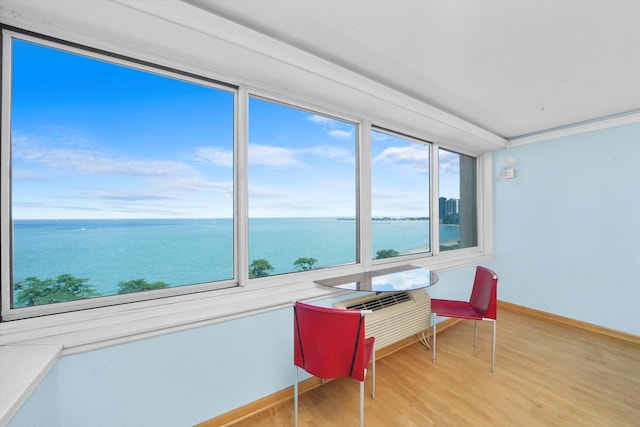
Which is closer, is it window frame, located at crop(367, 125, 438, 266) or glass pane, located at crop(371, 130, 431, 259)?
window frame, located at crop(367, 125, 438, 266)

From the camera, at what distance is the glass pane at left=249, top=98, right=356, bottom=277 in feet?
6.57

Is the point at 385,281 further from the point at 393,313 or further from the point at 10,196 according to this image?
the point at 10,196

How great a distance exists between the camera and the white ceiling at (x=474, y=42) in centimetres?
134

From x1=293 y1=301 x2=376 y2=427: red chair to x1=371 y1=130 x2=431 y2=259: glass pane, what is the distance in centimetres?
135

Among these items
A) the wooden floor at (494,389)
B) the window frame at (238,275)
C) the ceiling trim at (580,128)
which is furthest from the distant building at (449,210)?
the wooden floor at (494,389)

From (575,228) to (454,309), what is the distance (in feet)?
6.78

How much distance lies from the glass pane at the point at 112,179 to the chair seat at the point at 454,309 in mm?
2043

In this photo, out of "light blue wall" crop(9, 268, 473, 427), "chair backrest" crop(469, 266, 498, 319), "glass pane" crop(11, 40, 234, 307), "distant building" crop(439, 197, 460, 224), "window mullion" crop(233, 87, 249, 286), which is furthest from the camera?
"distant building" crop(439, 197, 460, 224)

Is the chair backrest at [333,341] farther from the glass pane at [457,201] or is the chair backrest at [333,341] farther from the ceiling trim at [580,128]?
the ceiling trim at [580,128]

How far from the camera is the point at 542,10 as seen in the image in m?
1.35

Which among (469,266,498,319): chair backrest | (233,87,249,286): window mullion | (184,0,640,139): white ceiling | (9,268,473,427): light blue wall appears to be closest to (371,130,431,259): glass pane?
(184,0,640,139): white ceiling

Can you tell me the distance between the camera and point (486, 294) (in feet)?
7.55

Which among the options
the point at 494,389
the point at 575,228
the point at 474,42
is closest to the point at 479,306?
the point at 494,389

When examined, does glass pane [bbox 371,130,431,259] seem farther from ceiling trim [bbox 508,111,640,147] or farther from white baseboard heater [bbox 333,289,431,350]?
ceiling trim [bbox 508,111,640,147]
